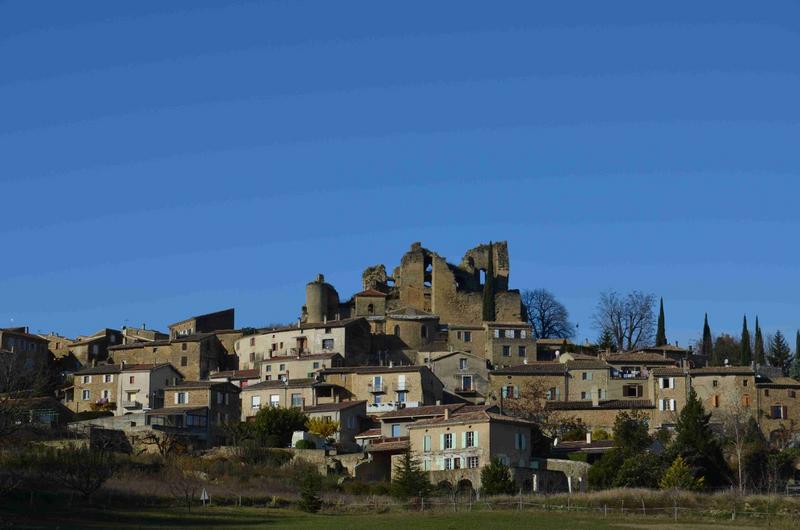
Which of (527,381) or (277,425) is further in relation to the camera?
(527,381)

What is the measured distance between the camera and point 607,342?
4680 inches

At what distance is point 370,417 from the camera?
9144 cm

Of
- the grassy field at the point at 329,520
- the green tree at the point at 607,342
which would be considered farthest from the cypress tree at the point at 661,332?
the grassy field at the point at 329,520

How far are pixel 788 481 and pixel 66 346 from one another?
6211cm

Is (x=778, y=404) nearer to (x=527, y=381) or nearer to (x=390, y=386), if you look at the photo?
(x=527, y=381)

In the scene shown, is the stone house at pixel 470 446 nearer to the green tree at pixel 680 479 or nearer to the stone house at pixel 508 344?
the green tree at pixel 680 479

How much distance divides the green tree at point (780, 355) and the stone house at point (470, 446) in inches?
1773

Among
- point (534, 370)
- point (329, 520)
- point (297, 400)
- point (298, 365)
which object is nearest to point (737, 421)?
point (534, 370)

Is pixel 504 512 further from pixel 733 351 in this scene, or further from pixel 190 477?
pixel 733 351

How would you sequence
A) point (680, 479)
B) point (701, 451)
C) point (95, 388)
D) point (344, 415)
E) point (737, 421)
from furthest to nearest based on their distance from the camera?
point (95, 388), point (344, 415), point (737, 421), point (701, 451), point (680, 479)

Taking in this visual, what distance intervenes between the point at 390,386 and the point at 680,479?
1104 inches

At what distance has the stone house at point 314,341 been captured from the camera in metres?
104

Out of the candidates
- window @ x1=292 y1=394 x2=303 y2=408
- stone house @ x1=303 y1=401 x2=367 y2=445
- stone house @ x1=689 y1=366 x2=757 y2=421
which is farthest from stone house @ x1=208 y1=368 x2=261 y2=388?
stone house @ x1=689 y1=366 x2=757 y2=421

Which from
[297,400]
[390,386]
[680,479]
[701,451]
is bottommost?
[680,479]
